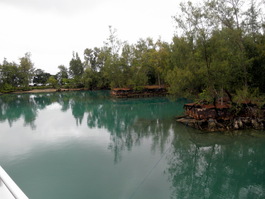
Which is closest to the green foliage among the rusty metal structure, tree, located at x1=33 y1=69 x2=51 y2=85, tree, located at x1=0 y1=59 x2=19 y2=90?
the rusty metal structure

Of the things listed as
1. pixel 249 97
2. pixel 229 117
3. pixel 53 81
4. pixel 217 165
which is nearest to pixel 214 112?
pixel 229 117

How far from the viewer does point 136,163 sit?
7.89 meters

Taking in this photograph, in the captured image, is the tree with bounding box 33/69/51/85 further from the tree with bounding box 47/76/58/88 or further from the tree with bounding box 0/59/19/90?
the tree with bounding box 0/59/19/90

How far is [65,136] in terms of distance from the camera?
1221 centimetres

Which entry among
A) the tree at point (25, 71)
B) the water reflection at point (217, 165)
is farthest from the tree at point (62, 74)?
the water reflection at point (217, 165)

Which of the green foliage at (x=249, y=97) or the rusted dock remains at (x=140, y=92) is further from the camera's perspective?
the rusted dock remains at (x=140, y=92)

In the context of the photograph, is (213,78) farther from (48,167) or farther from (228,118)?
(48,167)

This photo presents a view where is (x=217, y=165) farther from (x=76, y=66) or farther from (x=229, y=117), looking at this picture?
(x=76, y=66)

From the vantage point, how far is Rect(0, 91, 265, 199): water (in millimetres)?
5969

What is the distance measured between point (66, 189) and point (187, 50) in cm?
1182

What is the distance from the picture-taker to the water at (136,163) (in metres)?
5.97

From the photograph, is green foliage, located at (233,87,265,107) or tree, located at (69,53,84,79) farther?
tree, located at (69,53,84,79)

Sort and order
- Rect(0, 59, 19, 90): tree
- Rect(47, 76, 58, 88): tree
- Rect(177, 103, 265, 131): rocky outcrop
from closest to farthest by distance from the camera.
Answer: Rect(177, 103, 265, 131): rocky outcrop → Rect(0, 59, 19, 90): tree → Rect(47, 76, 58, 88): tree

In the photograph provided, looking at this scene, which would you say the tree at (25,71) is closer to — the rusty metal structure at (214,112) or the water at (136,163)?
the water at (136,163)
